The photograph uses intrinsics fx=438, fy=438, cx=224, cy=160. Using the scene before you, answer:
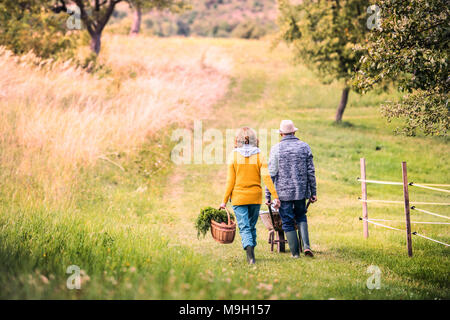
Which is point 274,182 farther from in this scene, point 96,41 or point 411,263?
point 96,41

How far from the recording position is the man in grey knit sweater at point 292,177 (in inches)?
277

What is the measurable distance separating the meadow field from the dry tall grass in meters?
0.05

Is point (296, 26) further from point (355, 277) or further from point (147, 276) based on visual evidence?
point (147, 276)

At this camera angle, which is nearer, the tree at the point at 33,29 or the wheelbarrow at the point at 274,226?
the wheelbarrow at the point at 274,226

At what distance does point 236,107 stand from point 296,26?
5.75 m

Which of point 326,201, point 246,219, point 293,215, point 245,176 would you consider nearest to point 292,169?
point 293,215

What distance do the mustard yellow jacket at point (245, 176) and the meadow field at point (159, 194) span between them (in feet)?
3.39


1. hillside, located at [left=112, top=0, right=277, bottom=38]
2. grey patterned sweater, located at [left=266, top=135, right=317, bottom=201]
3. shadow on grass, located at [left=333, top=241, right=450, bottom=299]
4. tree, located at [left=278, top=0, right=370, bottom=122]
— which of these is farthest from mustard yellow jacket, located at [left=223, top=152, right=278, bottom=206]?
hillside, located at [left=112, top=0, right=277, bottom=38]

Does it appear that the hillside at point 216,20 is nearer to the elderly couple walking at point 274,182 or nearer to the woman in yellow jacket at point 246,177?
the elderly couple walking at point 274,182

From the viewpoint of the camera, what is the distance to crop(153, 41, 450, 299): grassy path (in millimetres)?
5902

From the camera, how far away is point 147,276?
16.0 feet

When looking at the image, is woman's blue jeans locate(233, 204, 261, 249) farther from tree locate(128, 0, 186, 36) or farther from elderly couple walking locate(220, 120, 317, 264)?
tree locate(128, 0, 186, 36)

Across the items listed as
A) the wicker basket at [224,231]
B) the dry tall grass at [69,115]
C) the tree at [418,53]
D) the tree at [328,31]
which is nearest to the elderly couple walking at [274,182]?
the wicker basket at [224,231]

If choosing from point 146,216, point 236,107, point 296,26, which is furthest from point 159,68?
point 146,216
